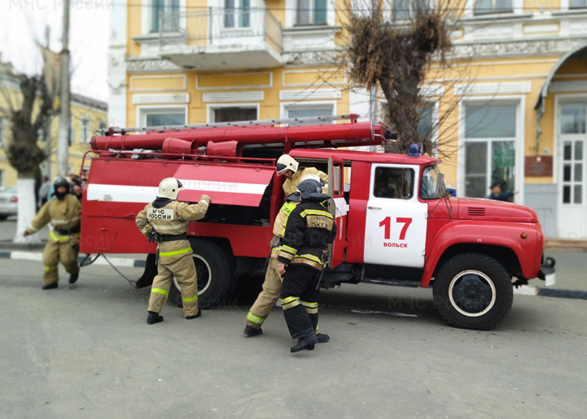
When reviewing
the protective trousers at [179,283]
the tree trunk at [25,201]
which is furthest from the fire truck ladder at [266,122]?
the tree trunk at [25,201]

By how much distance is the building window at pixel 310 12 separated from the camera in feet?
46.1

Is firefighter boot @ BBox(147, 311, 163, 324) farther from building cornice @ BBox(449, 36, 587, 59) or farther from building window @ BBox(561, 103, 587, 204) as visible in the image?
building window @ BBox(561, 103, 587, 204)

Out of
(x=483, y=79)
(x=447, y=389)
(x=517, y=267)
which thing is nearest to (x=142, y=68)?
(x=483, y=79)

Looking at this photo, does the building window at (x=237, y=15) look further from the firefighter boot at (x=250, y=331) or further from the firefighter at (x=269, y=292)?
the firefighter boot at (x=250, y=331)

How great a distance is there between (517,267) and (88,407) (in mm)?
4842

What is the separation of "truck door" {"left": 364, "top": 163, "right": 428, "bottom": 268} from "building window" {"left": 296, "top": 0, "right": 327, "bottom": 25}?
8.76 metres

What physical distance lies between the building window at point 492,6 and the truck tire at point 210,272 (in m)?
9.98

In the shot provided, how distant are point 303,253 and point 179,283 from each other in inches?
74.3

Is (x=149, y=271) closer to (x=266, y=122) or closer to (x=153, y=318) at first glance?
(x=153, y=318)

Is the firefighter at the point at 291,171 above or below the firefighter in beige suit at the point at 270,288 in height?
above

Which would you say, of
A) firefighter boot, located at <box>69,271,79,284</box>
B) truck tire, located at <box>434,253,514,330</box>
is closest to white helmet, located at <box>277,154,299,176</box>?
truck tire, located at <box>434,253,514,330</box>

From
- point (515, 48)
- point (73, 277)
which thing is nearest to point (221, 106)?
point (73, 277)

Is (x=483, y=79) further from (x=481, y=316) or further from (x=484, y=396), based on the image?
(x=484, y=396)

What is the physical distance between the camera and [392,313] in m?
6.89
